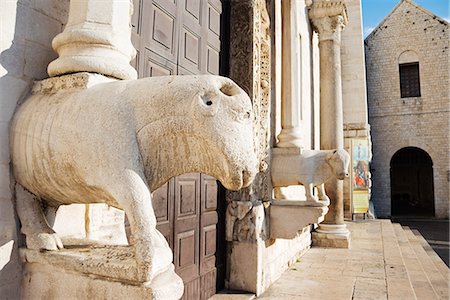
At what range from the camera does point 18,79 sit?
1.33 m

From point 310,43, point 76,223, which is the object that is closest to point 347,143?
point 310,43

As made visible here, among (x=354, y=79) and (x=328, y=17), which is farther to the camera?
(x=354, y=79)

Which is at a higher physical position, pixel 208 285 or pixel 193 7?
pixel 193 7

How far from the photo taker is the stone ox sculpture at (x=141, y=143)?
41.6 inches

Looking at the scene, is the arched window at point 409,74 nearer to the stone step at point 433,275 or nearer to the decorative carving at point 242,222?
the stone step at point 433,275

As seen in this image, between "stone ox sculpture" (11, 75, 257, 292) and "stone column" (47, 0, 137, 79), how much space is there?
0.56 feet

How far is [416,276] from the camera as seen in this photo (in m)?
4.73

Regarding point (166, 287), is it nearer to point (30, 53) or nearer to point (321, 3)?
point (30, 53)

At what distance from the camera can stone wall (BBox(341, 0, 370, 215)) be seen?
41.9ft

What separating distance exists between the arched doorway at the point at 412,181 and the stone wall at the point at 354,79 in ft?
27.7

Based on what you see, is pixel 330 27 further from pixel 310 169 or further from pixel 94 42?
pixel 94 42

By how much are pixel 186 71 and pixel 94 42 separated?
176 cm

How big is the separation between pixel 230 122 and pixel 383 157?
55.8ft

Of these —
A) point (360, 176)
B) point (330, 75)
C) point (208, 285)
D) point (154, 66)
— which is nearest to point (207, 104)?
point (154, 66)
